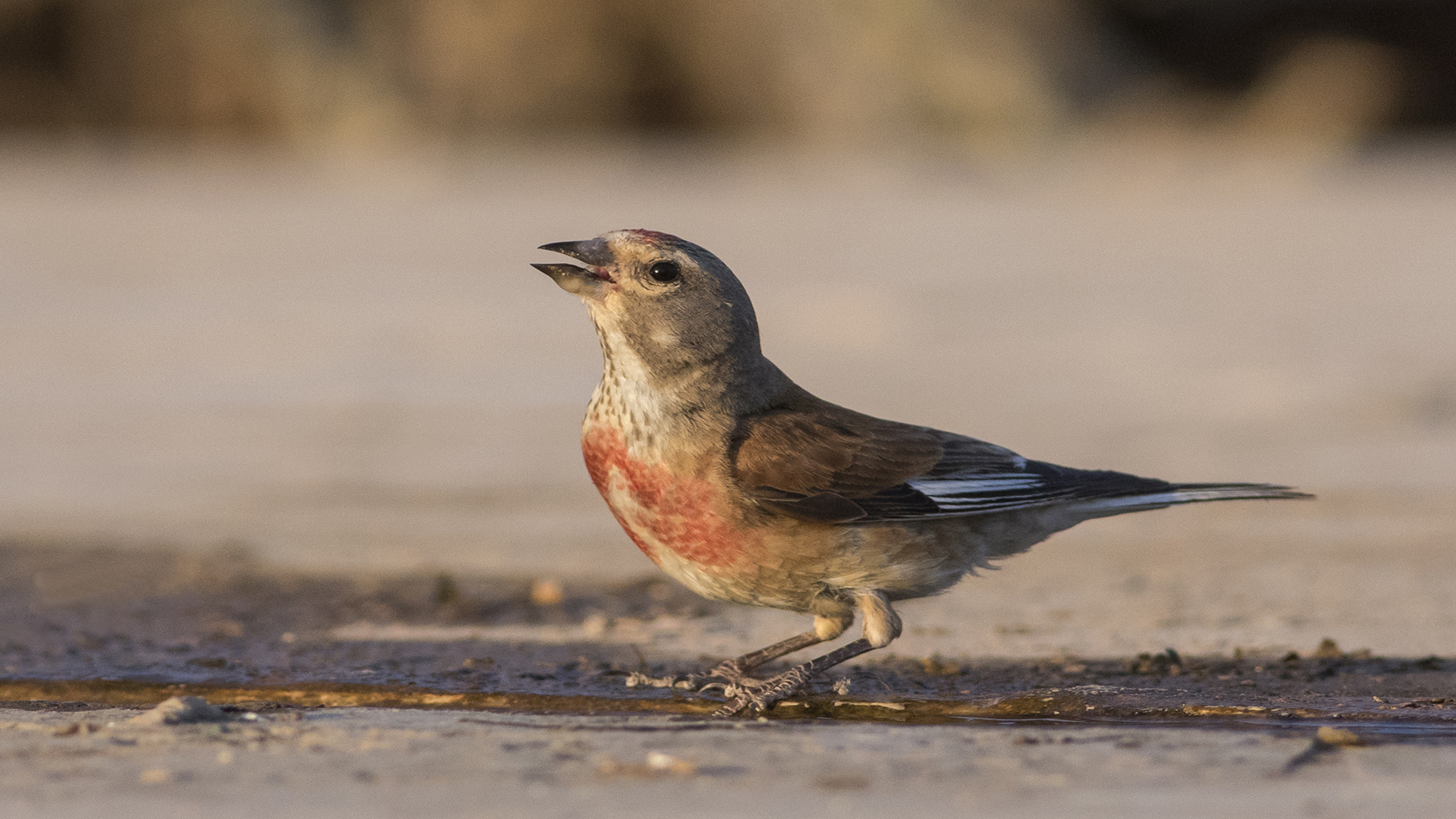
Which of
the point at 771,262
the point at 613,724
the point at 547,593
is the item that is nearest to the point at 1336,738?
the point at 613,724

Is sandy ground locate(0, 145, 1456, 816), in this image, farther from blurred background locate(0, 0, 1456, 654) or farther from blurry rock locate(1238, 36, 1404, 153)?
blurry rock locate(1238, 36, 1404, 153)

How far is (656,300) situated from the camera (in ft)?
14.5

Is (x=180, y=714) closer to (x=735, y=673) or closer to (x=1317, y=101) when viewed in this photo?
(x=735, y=673)

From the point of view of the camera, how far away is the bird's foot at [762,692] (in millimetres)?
Result: 4082

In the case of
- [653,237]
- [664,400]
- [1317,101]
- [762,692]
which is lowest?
[762,692]

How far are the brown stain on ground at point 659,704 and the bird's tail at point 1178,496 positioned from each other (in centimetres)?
67

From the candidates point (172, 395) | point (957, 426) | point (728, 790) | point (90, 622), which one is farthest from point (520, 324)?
point (728, 790)

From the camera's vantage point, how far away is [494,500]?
7449 millimetres

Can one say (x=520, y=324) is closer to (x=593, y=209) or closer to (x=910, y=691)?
(x=593, y=209)

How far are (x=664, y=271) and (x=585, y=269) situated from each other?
19cm

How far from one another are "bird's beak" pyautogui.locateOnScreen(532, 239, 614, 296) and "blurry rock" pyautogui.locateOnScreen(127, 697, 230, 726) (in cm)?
124

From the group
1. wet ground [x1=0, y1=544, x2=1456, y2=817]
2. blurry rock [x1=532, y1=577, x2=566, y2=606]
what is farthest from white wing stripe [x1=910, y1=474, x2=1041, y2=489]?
blurry rock [x1=532, y1=577, x2=566, y2=606]

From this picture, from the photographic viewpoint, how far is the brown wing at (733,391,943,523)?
4.30 m

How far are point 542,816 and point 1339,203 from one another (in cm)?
1541
